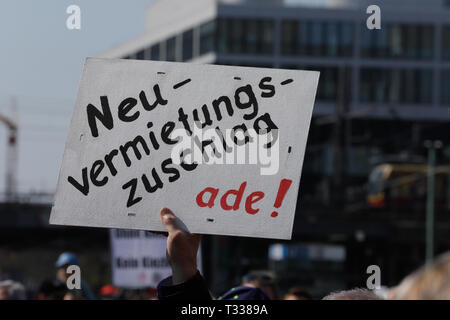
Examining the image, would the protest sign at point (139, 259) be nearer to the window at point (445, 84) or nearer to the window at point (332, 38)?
the window at point (332, 38)

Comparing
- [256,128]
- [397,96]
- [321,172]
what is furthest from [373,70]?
[256,128]

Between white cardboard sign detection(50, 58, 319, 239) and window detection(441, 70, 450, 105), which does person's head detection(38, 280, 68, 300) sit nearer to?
white cardboard sign detection(50, 58, 319, 239)

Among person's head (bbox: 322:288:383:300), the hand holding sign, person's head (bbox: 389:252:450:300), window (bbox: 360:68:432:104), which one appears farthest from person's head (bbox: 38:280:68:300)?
window (bbox: 360:68:432:104)

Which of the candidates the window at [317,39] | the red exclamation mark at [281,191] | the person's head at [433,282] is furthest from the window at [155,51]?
the person's head at [433,282]

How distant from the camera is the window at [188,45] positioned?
72.6 m

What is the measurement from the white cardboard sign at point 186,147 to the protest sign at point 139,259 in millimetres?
9687

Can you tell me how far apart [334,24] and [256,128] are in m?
66.8

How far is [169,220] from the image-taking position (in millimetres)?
3543

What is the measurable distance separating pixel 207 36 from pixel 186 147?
222 feet

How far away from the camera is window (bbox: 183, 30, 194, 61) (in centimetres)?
7256

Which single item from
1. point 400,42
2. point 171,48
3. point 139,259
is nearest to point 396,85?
point 400,42

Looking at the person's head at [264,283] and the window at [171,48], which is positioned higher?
the person's head at [264,283]

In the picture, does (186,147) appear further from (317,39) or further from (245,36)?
(317,39)
